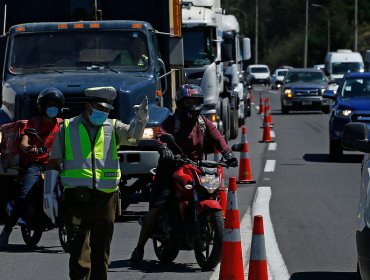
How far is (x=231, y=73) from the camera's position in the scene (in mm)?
34531

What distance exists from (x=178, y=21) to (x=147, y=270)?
8.46 metres

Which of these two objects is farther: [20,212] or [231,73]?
[231,73]

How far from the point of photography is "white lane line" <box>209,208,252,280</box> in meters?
11.1

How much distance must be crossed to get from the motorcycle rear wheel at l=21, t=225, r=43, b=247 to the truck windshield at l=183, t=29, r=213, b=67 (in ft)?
47.2

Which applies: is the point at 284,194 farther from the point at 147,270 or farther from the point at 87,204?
the point at 87,204

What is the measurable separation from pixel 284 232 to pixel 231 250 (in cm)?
433

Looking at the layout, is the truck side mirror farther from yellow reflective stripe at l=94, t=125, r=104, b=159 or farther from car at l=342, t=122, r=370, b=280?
car at l=342, t=122, r=370, b=280

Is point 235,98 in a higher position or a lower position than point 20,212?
lower

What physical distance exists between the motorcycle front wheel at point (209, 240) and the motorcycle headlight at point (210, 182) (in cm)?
24

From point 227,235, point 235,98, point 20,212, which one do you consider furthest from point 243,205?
point 235,98

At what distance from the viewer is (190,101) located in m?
11.8

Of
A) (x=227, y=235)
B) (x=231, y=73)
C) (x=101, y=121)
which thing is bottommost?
(x=231, y=73)

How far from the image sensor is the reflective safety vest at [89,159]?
908 centimetres

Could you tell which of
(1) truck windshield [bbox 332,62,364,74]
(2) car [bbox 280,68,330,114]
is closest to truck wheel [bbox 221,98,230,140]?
(2) car [bbox 280,68,330,114]
